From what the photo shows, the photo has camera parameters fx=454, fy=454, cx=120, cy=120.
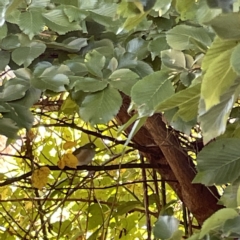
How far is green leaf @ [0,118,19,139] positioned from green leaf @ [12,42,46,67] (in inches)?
2.6

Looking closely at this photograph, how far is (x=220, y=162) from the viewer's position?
39 centimetres

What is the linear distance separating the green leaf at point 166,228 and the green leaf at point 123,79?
13 centimetres

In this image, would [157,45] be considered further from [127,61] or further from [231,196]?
[231,196]

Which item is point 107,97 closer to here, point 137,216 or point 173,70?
point 173,70

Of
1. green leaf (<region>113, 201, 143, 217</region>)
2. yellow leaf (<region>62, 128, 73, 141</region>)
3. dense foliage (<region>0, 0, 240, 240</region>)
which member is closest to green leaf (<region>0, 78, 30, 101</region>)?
dense foliage (<region>0, 0, 240, 240</region>)

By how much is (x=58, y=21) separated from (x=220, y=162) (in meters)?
0.23

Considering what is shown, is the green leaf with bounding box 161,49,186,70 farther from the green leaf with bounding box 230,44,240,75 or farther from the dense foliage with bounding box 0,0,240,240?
the green leaf with bounding box 230,44,240,75

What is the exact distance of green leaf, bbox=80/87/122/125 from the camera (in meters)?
0.46

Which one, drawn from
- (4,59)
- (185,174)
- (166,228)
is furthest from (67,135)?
(166,228)

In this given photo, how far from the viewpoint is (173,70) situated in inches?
15.3

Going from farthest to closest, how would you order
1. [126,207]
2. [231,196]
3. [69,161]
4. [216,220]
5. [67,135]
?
[67,135]
[126,207]
[69,161]
[231,196]
[216,220]

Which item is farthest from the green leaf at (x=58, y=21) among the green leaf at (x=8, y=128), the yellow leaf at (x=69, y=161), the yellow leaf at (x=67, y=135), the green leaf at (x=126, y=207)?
the yellow leaf at (x=67, y=135)

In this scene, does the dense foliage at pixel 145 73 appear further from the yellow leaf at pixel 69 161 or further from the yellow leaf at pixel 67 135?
the yellow leaf at pixel 67 135

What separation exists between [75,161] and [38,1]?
382 mm
